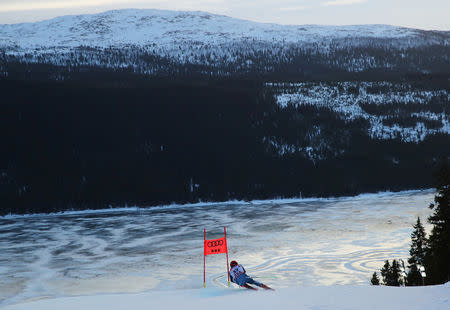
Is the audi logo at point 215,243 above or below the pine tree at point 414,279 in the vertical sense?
above

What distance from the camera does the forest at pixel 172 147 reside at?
123 metres

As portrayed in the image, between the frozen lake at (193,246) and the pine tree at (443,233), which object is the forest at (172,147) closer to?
the frozen lake at (193,246)

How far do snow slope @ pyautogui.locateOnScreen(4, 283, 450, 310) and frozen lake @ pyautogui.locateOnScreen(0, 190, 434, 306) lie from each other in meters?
20.9

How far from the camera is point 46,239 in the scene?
7206cm

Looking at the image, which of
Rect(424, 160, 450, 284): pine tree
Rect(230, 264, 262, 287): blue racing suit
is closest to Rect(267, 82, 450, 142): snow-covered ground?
Rect(424, 160, 450, 284): pine tree

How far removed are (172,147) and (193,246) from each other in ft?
278

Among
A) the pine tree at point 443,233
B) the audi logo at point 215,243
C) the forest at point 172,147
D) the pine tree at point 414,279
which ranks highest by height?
the audi logo at point 215,243

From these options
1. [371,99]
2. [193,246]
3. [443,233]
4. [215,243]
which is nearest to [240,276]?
[215,243]

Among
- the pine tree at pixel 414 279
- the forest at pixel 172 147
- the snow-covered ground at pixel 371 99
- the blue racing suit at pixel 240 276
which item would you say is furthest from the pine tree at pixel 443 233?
the snow-covered ground at pixel 371 99

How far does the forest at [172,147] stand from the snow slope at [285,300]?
97.9 m

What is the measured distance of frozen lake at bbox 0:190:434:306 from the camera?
43.9 metres

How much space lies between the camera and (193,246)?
2419 inches

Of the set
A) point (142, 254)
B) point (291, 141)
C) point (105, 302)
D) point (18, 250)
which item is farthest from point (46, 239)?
point (291, 141)

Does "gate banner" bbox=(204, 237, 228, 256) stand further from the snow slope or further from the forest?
the forest
